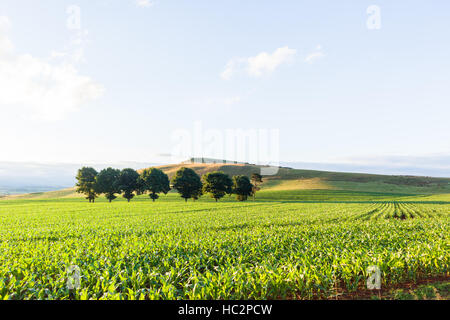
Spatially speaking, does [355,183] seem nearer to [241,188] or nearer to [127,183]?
[241,188]

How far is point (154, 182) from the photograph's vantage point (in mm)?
80250

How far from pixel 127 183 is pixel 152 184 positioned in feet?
29.0

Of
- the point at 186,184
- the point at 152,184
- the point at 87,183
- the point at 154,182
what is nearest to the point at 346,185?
the point at 186,184

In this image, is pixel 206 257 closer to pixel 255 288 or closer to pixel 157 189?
pixel 255 288

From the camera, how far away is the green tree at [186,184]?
78.4 m

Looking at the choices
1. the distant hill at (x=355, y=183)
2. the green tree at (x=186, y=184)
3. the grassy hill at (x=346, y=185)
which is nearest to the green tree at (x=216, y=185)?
the green tree at (x=186, y=184)

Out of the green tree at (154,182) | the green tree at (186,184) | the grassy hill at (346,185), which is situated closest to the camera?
the green tree at (186,184)

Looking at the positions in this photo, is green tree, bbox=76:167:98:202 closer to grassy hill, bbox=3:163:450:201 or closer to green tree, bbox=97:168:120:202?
green tree, bbox=97:168:120:202

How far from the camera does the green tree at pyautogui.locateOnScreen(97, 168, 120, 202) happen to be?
3100 inches

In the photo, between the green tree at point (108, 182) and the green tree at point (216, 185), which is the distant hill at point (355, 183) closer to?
the green tree at point (216, 185)

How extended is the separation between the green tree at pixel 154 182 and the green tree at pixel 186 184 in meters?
5.40
